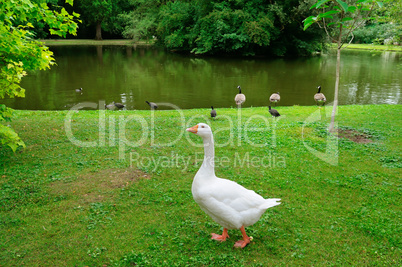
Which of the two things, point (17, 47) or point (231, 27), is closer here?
point (17, 47)

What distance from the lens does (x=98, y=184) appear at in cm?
700

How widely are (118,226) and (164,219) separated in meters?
0.87

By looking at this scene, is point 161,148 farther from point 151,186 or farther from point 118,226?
point 118,226

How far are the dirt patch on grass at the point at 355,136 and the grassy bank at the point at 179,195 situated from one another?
0.35 ft

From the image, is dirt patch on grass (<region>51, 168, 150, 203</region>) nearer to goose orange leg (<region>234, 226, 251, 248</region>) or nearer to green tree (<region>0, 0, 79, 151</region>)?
green tree (<region>0, 0, 79, 151</region>)

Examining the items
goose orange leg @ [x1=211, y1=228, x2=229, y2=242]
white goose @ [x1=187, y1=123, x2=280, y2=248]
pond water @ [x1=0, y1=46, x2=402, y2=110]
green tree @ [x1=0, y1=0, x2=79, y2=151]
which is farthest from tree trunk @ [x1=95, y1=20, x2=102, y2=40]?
goose orange leg @ [x1=211, y1=228, x2=229, y2=242]

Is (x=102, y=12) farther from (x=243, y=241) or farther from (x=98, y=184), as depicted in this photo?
(x=243, y=241)

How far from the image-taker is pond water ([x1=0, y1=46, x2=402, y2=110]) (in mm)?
20531

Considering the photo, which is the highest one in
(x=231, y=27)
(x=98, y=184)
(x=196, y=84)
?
(x=231, y=27)

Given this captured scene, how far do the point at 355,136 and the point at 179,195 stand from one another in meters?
7.34

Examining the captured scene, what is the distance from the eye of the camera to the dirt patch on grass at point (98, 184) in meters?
6.56

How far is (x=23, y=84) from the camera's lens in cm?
2353

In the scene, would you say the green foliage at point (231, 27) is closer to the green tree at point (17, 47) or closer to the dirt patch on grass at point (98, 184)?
the green tree at point (17, 47)

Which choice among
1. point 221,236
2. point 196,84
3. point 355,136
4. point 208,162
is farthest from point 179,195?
point 196,84
